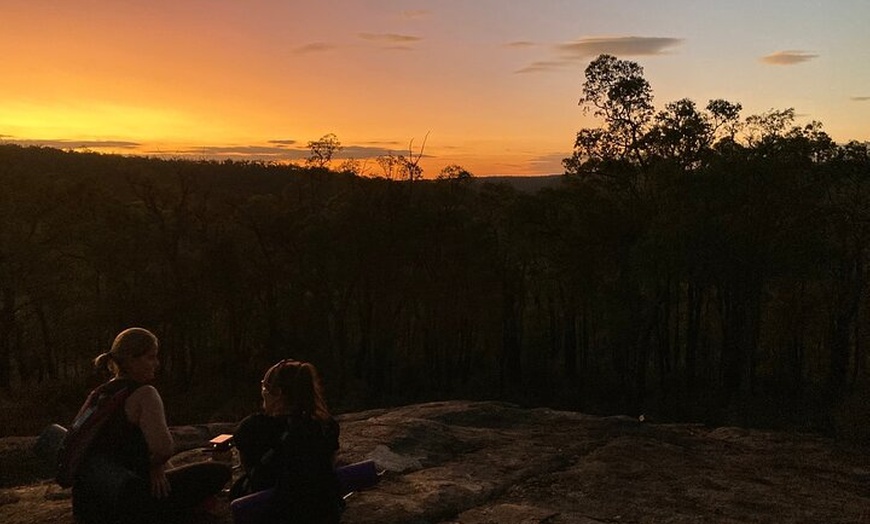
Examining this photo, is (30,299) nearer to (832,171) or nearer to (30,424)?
(30,424)

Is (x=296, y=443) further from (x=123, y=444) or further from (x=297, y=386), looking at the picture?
(x=123, y=444)

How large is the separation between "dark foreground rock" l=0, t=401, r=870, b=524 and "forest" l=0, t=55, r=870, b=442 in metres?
19.8

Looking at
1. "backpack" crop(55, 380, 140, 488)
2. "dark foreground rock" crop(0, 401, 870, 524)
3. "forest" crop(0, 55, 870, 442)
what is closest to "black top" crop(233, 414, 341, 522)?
"backpack" crop(55, 380, 140, 488)

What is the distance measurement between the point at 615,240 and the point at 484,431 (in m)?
23.9

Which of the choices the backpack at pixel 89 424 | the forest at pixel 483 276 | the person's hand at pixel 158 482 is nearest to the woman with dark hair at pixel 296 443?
the person's hand at pixel 158 482

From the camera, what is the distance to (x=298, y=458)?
5.58 meters

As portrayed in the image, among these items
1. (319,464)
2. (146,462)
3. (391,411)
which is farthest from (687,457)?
(146,462)

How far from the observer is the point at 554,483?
29.9 ft

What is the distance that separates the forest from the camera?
1291 inches

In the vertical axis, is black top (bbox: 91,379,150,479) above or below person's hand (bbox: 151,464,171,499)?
above

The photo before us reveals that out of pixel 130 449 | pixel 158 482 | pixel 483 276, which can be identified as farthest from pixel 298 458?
pixel 483 276

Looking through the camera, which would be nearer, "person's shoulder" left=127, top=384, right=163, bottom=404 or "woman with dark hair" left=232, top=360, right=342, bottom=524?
"person's shoulder" left=127, top=384, right=163, bottom=404

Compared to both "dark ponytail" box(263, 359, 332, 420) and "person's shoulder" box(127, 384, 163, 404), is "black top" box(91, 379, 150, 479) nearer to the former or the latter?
→ "person's shoulder" box(127, 384, 163, 404)

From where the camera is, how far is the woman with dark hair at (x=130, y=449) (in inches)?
213
